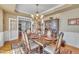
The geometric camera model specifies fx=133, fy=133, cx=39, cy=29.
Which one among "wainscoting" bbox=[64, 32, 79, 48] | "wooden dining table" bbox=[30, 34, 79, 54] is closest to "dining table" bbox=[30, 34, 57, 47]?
"wooden dining table" bbox=[30, 34, 79, 54]

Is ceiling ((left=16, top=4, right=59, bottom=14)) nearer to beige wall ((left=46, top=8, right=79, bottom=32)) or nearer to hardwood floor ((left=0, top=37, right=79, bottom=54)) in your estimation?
beige wall ((left=46, top=8, right=79, bottom=32))

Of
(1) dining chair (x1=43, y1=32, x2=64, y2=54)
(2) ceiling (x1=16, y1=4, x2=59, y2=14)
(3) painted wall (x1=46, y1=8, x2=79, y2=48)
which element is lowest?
(1) dining chair (x1=43, y1=32, x2=64, y2=54)

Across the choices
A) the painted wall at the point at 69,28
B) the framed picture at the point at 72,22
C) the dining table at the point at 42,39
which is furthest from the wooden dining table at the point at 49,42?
the framed picture at the point at 72,22

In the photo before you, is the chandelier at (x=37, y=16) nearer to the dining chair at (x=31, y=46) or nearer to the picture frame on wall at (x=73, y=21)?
the dining chair at (x=31, y=46)

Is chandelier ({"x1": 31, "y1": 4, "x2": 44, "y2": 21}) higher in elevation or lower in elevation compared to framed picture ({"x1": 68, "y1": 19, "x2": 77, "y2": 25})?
higher

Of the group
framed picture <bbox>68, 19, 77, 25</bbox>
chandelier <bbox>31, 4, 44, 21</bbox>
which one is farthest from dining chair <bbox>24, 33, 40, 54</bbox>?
framed picture <bbox>68, 19, 77, 25</bbox>

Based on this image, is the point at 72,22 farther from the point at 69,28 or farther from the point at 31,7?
the point at 31,7

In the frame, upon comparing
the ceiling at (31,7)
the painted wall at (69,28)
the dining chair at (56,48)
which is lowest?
the dining chair at (56,48)

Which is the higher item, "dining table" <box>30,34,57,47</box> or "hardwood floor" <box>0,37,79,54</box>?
"dining table" <box>30,34,57,47</box>

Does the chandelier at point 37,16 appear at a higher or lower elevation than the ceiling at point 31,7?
lower

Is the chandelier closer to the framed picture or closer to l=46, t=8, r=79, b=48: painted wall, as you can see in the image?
l=46, t=8, r=79, b=48: painted wall
